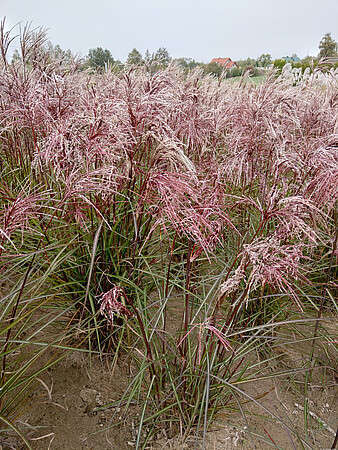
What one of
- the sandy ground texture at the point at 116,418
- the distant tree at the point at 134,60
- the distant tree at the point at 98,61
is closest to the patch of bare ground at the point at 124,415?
the sandy ground texture at the point at 116,418

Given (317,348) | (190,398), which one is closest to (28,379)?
(190,398)

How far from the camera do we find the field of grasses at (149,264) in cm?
115

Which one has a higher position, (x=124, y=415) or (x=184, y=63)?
(x=184, y=63)

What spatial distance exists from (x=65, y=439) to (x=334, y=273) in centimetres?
191

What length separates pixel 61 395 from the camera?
1.66 metres

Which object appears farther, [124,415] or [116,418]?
[116,418]

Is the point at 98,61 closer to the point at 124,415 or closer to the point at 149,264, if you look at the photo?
the point at 149,264

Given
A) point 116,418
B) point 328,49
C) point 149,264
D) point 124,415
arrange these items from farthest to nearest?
1. point 328,49
2. point 149,264
3. point 116,418
4. point 124,415

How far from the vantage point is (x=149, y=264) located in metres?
1.86

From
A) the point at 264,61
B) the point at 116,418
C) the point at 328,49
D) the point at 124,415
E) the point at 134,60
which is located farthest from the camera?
the point at 264,61

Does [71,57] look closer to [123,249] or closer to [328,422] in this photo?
[123,249]

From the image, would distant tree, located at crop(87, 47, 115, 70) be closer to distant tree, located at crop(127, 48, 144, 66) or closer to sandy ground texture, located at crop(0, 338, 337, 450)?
distant tree, located at crop(127, 48, 144, 66)

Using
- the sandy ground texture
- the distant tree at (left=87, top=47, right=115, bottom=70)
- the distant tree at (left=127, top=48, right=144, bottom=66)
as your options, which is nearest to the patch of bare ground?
the sandy ground texture

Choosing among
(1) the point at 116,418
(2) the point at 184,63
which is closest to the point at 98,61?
(2) the point at 184,63
